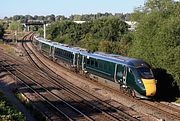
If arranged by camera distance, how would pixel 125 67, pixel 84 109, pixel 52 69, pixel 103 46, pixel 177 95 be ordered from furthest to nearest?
pixel 103 46 < pixel 52 69 < pixel 177 95 < pixel 125 67 < pixel 84 109

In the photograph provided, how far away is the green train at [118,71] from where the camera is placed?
28.4 meters

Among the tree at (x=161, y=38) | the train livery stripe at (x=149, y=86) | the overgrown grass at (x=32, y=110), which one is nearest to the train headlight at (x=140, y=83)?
the train livery stripe at (x=149, y=86)

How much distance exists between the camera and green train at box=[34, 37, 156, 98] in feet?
93.3

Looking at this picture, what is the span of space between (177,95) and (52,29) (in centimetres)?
10329

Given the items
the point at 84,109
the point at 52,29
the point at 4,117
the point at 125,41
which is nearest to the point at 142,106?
the point at 84,109

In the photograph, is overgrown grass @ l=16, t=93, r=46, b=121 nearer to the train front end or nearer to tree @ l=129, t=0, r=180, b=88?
the train front end

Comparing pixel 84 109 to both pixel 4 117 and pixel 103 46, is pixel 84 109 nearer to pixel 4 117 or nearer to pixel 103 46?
pixel 4 117

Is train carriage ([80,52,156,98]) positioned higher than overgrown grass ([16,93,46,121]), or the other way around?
train carriage ([80,52,156,98])

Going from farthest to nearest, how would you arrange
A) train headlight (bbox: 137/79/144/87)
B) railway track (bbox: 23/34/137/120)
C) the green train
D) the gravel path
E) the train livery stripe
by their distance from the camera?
the green train, train headlight (bbox: 137/79/144/87), the train livery stripe, railway track (bbox: 23/34/137/120), the gravel path

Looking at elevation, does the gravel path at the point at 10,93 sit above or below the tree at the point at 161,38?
below

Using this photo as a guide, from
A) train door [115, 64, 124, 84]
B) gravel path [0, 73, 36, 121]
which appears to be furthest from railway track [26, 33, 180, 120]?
gravel path [0, 73, 36, 121]

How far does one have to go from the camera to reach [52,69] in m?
51.3

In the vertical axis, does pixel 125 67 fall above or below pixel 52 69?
above

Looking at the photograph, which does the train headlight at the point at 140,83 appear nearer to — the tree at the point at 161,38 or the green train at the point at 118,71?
the green train at the point at 118,71
